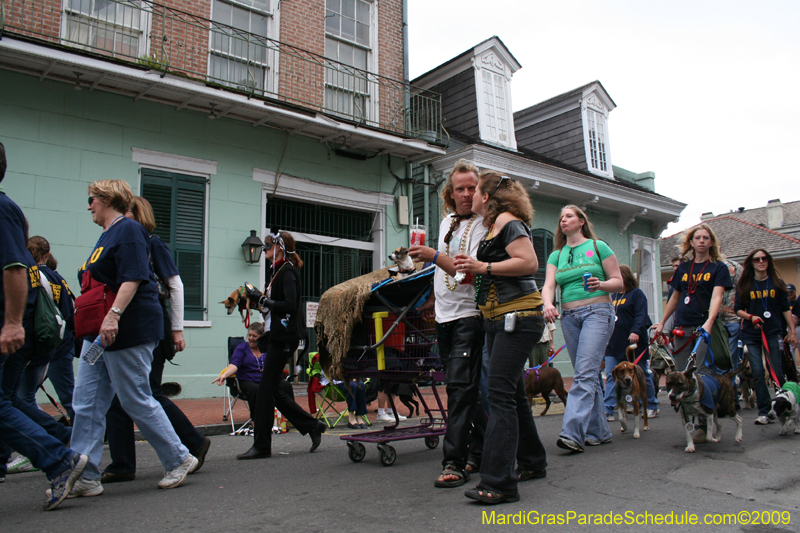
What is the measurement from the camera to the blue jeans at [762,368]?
6.42 meters

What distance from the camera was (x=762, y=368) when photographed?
644 centimetres

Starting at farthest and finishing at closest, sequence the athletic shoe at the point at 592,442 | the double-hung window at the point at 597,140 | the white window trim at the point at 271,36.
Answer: the double-hung window at the point at 597,140 < the white window trim at the point at 271,36 < the athletic shoe at the point at 592,442

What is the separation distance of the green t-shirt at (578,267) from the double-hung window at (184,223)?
699cm

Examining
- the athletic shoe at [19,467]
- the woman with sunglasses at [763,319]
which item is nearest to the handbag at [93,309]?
the athletic shoe at [19,467]

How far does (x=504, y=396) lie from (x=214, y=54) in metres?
9.79

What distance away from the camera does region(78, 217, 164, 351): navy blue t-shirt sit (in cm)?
364

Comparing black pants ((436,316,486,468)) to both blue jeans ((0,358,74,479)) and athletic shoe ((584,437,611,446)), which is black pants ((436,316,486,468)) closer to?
athletic shoe ((584,437,611,446))

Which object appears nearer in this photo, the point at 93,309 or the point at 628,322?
the point at 93,309

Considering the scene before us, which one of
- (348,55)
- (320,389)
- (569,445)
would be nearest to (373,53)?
(348,55)

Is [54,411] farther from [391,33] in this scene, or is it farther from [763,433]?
[391,33]

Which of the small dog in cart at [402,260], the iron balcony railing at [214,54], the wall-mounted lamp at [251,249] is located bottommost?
the small dog in cart at [402,260]

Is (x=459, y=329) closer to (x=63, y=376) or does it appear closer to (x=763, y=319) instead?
(x=63, y=376)

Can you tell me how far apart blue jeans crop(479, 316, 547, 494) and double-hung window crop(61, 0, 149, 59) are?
27.7 feet

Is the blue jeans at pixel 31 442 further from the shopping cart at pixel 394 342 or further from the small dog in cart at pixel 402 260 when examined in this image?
the small dog in cart at pixel 402 260
